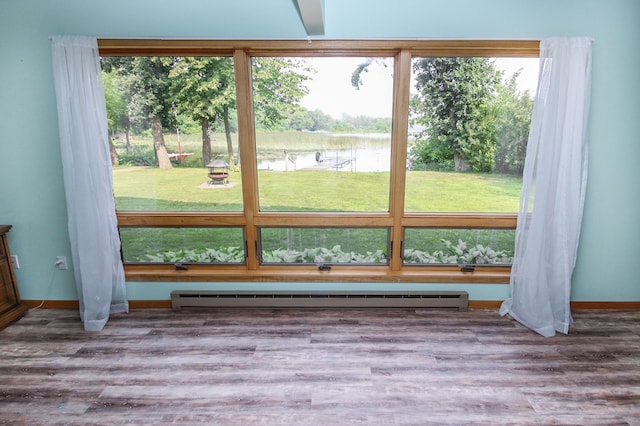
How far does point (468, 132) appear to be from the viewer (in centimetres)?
255

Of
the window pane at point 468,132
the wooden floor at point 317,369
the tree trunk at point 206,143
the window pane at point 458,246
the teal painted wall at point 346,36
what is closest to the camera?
the wooden floor at point 317,369

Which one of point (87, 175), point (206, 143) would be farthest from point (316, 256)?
point (87, 175)

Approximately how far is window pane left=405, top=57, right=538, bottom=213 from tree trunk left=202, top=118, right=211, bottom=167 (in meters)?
1.61

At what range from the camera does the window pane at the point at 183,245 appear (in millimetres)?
2725

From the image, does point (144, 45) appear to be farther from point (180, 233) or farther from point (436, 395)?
point (436, 395)

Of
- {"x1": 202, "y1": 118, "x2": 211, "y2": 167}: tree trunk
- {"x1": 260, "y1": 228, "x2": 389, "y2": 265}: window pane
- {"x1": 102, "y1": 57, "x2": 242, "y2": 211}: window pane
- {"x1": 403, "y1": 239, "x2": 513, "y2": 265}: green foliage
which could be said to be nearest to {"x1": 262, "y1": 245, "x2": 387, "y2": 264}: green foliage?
{"x1": 260, "y1": 228, "x2": 389, "y2": 265}: window pane

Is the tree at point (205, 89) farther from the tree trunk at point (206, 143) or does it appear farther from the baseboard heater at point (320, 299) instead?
the baseboard heater at point (320, 299)

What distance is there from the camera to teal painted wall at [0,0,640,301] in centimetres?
226

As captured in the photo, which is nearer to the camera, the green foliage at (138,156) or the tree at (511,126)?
the tree at (511,126)

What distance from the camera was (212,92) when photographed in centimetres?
252

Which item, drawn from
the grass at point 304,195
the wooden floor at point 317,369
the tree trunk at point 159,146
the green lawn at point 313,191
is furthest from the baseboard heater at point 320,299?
the tree trunk at point 159,146

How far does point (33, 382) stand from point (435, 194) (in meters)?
2.98

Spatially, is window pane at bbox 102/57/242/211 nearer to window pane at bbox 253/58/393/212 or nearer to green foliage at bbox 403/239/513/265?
window pane at bbox 253/58/393/212

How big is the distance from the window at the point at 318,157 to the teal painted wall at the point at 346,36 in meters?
0.12
